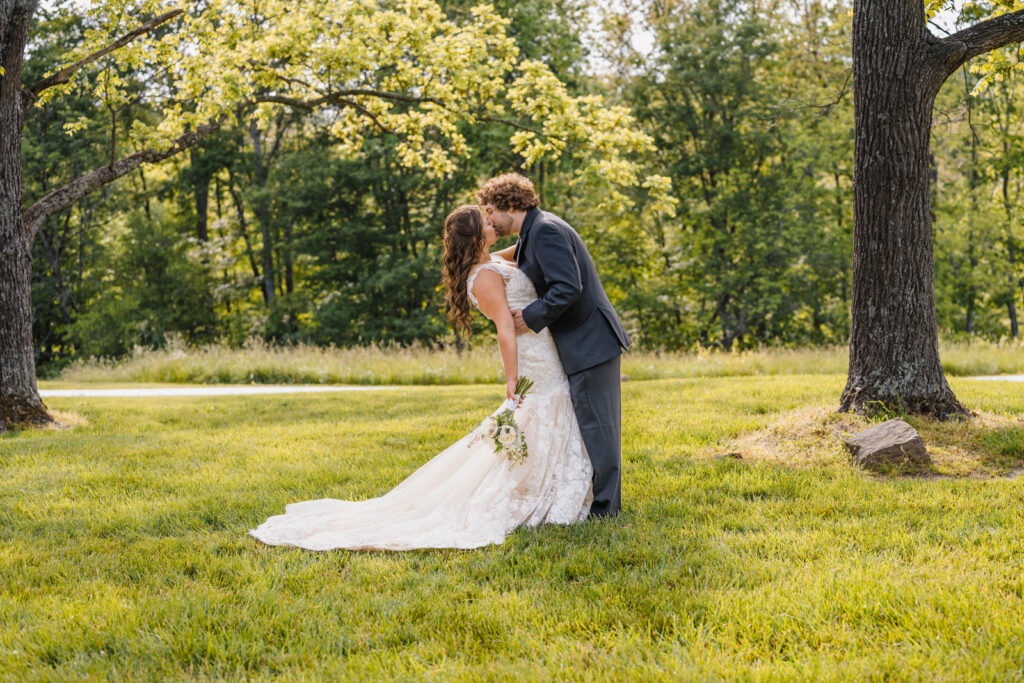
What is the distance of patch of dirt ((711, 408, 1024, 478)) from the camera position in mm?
5773

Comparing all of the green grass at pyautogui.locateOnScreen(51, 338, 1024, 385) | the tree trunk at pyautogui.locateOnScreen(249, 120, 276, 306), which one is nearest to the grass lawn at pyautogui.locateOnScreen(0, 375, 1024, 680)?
the green grass at pyautogui.locateOnScreen(51, 338, 1024, 385)

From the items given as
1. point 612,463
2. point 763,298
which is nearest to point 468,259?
point 612,463

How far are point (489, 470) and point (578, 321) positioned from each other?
1.09m

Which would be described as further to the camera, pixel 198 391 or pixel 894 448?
pixel 198 391

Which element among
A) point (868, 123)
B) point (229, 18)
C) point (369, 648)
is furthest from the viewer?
point (229, 18)

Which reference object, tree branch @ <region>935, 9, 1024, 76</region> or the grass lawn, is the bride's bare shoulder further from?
tree branch @ <region>935, 9, 1024, 76</region>

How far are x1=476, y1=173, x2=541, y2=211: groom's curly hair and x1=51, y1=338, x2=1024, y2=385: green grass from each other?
9.96 meters

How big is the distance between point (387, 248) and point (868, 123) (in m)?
20.7

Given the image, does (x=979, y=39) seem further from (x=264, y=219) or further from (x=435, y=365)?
(x=264, y=219)

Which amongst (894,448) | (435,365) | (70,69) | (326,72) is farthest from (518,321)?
(435,365)

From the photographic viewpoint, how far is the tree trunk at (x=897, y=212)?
6.69 m

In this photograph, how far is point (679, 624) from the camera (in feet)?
10.6

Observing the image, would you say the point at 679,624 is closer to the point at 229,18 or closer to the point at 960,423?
the point at 960,423

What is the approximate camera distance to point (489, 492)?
4809 millimetres
